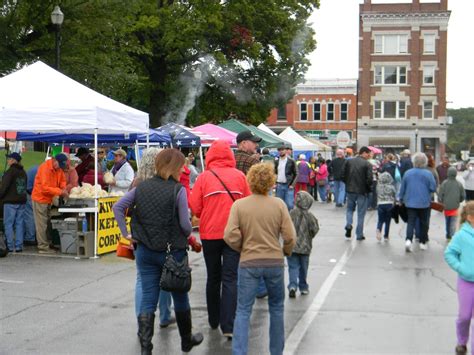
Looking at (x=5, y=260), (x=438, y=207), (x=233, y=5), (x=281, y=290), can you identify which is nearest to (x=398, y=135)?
(x=233, y=5)

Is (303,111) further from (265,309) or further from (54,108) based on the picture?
(265,309)

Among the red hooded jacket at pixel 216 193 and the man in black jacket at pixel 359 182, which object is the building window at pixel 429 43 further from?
the red hooded jacket at pixel 216 193

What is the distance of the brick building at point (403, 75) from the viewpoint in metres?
62.0

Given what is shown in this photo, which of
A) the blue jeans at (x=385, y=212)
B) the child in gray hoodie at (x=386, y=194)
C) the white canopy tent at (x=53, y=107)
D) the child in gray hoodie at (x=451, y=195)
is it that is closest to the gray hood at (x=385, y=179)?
the child in gray hoodie at (x=386, y=194)

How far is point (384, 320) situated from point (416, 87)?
5865 cm

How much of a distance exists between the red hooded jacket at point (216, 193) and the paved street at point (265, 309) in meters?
1.11

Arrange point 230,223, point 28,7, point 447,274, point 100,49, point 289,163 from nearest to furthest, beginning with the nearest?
point 230,223, point 447,274, point 289,163, point 28,7, point 100,49

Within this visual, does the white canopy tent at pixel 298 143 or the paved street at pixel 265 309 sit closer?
the paved street at pixel 265 309

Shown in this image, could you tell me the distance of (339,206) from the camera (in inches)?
946

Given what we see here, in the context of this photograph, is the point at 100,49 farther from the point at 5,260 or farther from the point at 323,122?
the point at 323,122

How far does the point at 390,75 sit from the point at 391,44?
288cm

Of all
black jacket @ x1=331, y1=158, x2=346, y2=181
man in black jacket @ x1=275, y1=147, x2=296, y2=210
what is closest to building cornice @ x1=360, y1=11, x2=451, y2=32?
black jacket @ x1=331, y1=158, x2=346, y2=181

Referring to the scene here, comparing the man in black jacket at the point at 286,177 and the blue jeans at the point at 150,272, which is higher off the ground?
the man in black jacket at the point at 286,177

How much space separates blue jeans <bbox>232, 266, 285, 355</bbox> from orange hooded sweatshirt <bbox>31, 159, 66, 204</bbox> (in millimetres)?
6783
